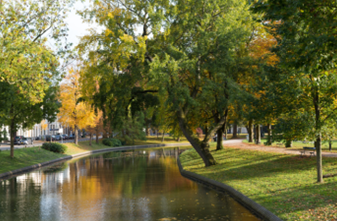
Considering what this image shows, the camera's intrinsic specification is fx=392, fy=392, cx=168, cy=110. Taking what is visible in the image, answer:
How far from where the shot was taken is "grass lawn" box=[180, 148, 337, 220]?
11.2 metres


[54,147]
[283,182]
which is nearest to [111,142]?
[54,147]

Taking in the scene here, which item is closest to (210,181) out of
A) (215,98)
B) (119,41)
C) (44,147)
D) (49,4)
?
(215,98)

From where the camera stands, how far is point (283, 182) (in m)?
16.8

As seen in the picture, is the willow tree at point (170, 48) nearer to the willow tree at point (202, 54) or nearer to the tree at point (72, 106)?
the willow tree at point (202, 54)

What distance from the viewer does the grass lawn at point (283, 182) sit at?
11.2 m

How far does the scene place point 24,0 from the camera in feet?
73.0

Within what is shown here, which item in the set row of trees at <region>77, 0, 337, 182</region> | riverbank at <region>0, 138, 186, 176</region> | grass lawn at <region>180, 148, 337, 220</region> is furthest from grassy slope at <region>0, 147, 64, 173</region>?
grass lawn at <region>180, 148, 337, 220</region>

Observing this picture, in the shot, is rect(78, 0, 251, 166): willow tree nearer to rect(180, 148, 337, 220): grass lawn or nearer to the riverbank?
rect(180, 148, 337, 220): grass lawn

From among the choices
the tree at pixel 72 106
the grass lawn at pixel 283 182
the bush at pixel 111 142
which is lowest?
the bush at pixel 111 142

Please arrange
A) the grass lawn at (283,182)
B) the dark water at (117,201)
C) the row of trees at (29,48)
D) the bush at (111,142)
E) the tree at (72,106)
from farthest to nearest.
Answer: the bush at (111,142) → the tree at (72,106) → the row of trees at (29,48) → the dark water at (117,201) → the grass lawn at (283,182)

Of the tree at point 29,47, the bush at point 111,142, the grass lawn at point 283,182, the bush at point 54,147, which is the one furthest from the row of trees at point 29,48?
the bush at point 111,142

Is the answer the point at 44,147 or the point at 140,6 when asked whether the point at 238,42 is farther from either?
the point at 44,147

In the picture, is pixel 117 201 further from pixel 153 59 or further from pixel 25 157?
pixel 25 157

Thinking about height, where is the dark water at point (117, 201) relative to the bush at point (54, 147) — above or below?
below
